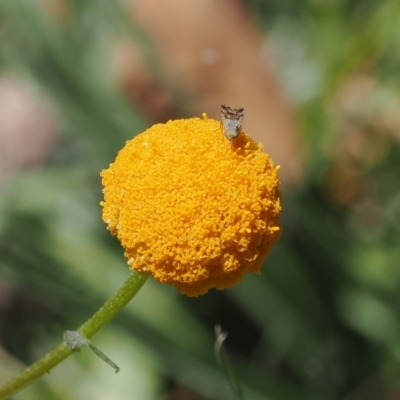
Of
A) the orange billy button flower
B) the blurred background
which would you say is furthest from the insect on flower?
the blurred background

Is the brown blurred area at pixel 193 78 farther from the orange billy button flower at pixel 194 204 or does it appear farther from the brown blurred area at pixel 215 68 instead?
the orange billy button flower at pixel 194 204

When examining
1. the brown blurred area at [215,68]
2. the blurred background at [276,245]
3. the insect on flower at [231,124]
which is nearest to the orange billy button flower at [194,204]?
the insect on flower at [231,124]

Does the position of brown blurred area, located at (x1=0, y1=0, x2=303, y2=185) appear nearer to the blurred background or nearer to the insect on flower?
the blurred background

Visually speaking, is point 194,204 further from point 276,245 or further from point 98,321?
point 276,245

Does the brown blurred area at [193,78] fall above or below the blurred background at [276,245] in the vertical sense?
above

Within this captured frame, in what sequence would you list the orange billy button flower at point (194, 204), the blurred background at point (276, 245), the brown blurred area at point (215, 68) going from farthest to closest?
the brown blurred area at point (215, 68), the blurred background at point (276, 245), the orange billy button flower at point (194, 204)

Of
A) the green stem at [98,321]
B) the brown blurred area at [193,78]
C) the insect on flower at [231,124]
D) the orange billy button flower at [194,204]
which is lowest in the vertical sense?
the green stem at [98,321]
